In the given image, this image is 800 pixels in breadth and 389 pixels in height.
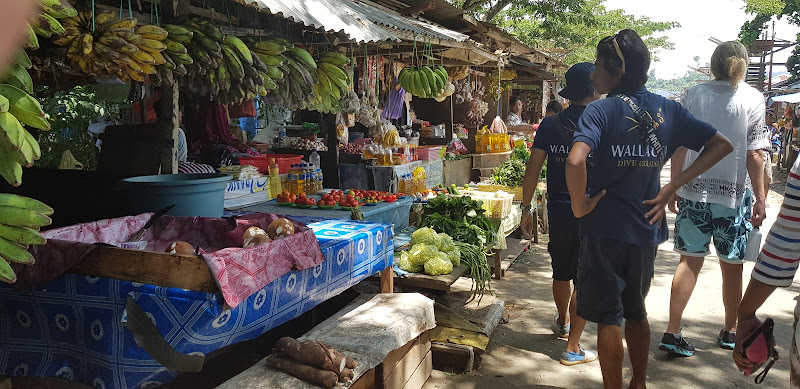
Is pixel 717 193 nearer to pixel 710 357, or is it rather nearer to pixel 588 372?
pixel 710 357

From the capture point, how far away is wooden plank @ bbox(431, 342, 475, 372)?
12.9 ft

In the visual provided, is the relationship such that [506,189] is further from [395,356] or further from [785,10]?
[785,10]

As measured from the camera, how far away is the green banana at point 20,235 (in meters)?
2.03

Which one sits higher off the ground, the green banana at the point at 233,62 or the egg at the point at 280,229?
the green banana at the point at 233,62

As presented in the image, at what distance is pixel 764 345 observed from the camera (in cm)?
191

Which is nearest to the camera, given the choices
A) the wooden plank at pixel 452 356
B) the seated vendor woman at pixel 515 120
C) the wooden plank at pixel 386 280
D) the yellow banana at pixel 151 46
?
the yellow banana at pixel 151 46

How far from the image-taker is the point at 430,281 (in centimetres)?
448

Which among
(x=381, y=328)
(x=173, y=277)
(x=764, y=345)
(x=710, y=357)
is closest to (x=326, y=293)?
(x=381, y=328)

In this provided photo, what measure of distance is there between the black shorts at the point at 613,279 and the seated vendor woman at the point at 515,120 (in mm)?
Result: 9985

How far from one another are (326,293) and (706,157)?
235 cm

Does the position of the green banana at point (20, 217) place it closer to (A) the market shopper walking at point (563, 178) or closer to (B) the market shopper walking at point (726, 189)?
(A) the market shopper walking at point (563, 178)

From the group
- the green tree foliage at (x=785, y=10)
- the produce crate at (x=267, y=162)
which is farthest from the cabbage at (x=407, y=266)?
the green tree foliage at (x=785, y=10)

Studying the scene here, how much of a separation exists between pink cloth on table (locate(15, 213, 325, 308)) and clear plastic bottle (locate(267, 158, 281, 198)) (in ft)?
8.77

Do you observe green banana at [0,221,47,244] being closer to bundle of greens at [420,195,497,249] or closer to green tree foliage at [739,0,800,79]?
bundle of greens at [420,195,497,249]
